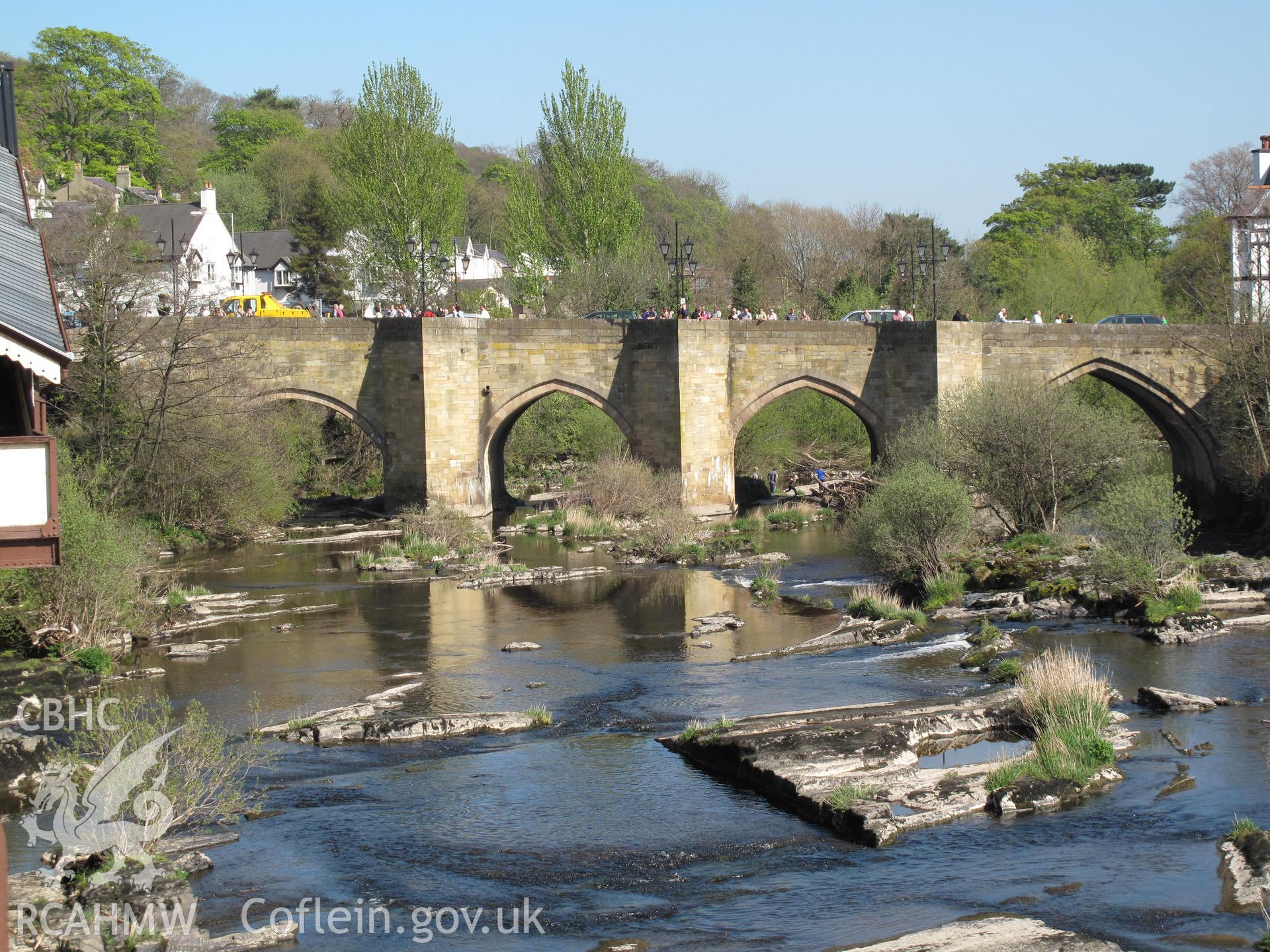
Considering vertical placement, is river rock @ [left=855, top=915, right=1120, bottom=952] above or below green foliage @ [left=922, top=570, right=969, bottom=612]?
below

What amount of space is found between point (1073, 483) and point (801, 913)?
18.3 meters

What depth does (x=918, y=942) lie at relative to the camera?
9711 millimetres

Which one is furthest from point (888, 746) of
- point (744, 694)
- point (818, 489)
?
point (818, 489)

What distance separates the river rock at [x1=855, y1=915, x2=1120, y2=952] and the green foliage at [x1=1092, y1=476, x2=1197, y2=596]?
12.9 metres

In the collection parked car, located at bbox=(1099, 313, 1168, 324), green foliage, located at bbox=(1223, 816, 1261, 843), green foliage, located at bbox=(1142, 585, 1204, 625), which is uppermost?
parked car, located at bbox=(1099, 313, 1168, 324)

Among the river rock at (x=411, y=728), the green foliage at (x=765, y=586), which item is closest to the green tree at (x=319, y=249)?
the green foliage at (x=765, y=586)

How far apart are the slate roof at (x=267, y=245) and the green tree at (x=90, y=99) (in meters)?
6.66

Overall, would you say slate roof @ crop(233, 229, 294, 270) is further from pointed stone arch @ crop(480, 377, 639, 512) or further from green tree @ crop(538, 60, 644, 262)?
pointed stone arch @ crop(480, 377, 639, 512)

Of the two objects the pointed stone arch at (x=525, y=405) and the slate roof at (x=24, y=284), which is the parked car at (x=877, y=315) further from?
the slate roof at (x=24, y=284)

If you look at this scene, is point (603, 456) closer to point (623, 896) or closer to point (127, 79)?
point (623, 896)

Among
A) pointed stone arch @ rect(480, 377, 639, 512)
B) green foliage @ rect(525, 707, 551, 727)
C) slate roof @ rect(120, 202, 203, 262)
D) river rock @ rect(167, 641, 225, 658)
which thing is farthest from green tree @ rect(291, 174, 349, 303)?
green foliage @ rect(525, 707, 551, 727)

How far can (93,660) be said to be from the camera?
19906 millimetres

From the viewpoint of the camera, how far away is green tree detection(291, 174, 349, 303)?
200 ft

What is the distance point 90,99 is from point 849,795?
6647 centimetres
